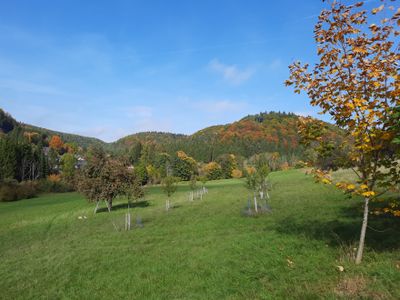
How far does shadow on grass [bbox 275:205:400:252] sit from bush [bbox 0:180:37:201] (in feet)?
280

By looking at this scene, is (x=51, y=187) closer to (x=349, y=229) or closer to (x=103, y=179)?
(x=103, y=179)

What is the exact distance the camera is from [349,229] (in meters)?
15.1

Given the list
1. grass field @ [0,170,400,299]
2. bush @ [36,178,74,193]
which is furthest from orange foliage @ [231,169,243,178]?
grass field @ [0,170,400,299]

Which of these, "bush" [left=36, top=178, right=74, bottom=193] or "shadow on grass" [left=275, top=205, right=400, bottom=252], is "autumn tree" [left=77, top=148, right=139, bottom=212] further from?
"bush" [left=36, top=178, right=74, bottom=193]

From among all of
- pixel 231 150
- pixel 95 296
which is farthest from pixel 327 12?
pixel 231 150

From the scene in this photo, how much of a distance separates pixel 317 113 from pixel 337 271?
4.95m

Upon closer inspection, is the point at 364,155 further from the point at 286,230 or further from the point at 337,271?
the point at 286,230

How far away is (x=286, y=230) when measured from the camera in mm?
17438

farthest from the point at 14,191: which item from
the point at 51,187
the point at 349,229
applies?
Answer: the point at 349,229

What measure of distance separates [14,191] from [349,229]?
305 feet

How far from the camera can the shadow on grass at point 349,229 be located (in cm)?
1203

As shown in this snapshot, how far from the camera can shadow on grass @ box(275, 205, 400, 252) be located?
12.0 metres

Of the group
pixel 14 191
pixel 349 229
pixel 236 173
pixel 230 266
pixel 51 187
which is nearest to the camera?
pixel 230 266

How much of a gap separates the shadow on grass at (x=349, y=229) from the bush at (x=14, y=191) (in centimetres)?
8545
